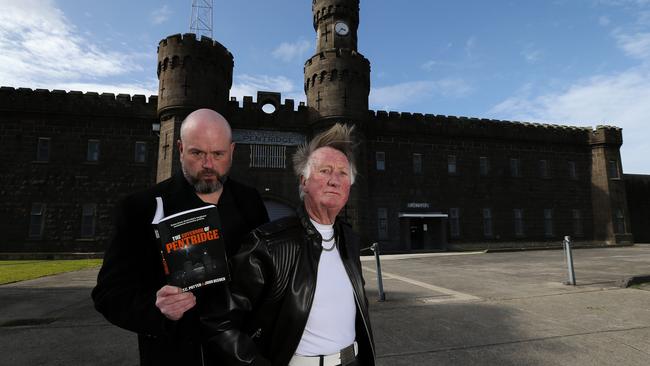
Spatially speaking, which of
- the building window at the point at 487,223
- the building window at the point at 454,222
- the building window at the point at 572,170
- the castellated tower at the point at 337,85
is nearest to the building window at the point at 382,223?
the building window at the point at 454,222

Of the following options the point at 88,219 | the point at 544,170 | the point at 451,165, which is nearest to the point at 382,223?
the point at 451,165

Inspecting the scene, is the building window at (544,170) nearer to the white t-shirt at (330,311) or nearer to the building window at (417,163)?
the building window at (417,163)

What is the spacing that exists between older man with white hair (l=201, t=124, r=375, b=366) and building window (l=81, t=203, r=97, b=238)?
2090 centimetres

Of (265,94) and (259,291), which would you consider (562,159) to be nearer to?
(265,94)

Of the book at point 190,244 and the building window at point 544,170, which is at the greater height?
the building window at point 544,170

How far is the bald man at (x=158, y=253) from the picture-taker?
57.9 inches

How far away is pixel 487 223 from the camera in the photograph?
2383 centimetres

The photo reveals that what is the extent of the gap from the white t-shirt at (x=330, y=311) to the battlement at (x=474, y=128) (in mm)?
20934

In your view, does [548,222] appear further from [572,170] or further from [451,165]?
[451,165]

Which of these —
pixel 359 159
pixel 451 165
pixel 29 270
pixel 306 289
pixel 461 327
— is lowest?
pixel 29 270

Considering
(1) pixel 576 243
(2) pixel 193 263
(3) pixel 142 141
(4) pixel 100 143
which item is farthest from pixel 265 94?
(1) pixel 576 243

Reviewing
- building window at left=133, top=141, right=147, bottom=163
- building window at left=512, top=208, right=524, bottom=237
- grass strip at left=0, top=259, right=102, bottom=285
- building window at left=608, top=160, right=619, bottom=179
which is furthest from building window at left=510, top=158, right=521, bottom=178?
grass strip at left=0, top=259, right=102, bottom=285

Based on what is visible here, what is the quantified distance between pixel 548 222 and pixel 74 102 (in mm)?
30798

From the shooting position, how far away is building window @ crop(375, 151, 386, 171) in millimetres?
22547
